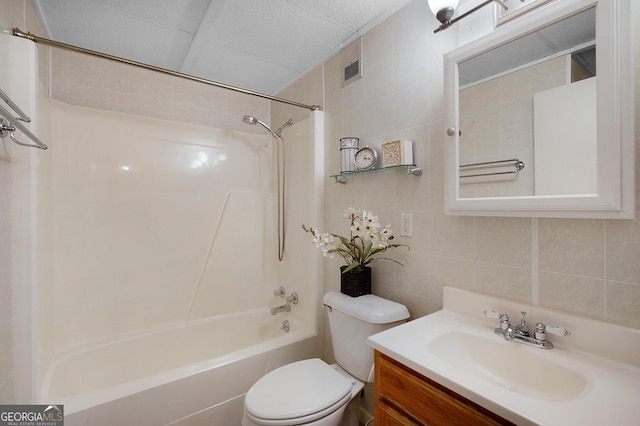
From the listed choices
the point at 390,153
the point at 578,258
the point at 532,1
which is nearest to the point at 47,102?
the point at 390,153

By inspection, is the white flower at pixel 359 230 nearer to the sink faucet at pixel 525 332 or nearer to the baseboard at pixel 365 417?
the sink faucet at pixel 525 332

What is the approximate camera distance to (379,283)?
1530 mm

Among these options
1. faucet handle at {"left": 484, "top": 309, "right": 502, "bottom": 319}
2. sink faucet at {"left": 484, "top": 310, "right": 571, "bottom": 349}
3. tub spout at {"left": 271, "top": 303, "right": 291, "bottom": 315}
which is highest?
faucet handle at {"left": 484, "top": 309, "right": 502, "bottom": 319}

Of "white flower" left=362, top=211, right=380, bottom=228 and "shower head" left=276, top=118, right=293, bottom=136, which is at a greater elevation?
"shower head" left=276, top=118, right=293, bottom=136

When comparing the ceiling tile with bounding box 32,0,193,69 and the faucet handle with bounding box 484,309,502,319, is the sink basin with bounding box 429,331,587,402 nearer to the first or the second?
the faucet handle with bounding box 484,309,502,319

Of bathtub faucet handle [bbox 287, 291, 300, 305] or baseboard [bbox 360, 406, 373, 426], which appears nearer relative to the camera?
baseboard [bbox 360, 406, 373, 426]

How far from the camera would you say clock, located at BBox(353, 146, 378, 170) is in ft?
4.83

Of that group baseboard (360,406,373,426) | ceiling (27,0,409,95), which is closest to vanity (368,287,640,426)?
baseboard (360,406,373,426)

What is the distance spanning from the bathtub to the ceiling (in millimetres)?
1818

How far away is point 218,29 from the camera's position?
1586mm

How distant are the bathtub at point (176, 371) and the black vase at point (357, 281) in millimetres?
579

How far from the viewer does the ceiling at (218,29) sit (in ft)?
4.65

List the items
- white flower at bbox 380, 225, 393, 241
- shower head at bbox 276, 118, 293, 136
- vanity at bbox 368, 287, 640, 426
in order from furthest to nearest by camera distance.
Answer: shower head at bbox 276, 118, 293, 136, white flower at bbox 380, 225, 393, 241, vanity at bbox 368, 287, 640, 426

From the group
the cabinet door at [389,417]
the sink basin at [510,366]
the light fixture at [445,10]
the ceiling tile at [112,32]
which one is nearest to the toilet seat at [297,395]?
the cabinet door at [389,417]
